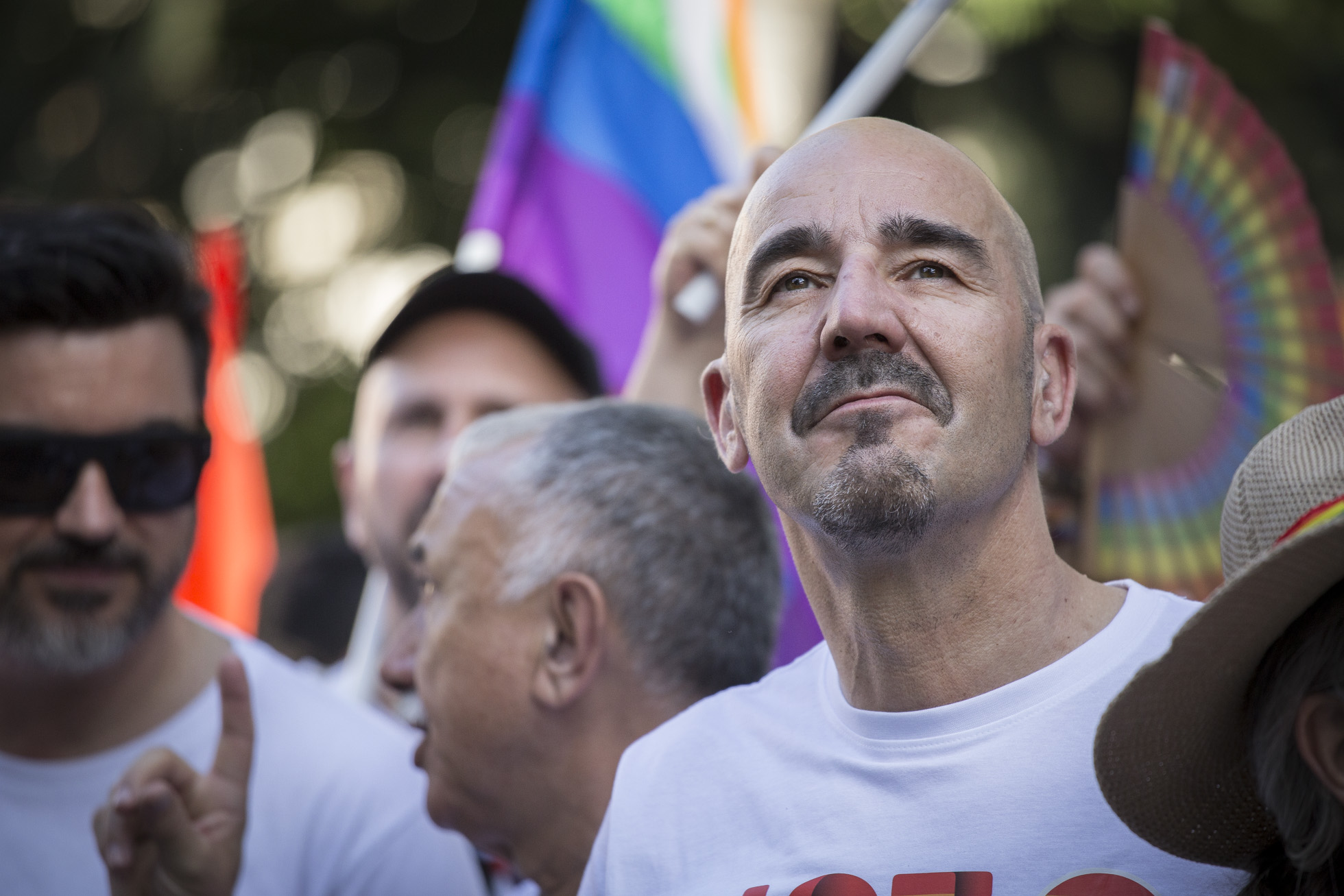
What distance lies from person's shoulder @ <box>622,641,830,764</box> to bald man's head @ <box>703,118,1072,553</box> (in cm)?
34

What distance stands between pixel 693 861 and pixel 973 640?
1.58 ft

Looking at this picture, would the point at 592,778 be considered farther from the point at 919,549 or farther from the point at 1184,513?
the point at 1184,513

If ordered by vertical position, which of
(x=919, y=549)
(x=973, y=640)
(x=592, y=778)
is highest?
(x=919, y=549)

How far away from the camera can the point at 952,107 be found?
25.0 ft

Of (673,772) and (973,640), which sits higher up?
(973,640)

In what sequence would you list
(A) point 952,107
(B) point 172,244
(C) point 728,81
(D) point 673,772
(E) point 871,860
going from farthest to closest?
(A) point 952,107
(C) point 728,81
(B) point 172,244
(D) point 673,772
(E) point 871,860

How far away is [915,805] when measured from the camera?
68.9 inches

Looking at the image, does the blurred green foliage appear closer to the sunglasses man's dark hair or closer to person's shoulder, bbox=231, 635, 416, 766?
the sunglasses man's dark hair

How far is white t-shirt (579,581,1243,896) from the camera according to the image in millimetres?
1668

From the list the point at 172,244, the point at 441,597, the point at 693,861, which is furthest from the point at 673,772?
the point at 172,244

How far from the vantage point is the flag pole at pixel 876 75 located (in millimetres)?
2771

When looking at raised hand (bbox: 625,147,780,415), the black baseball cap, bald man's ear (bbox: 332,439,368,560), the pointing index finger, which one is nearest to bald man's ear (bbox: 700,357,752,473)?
raised hand (bbox: 625,147,780,415)

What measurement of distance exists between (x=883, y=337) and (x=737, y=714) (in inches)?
24.4

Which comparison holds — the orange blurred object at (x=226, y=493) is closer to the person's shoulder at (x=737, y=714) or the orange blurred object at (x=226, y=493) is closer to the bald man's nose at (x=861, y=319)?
the person's shoulder at (x=737, y=714)
